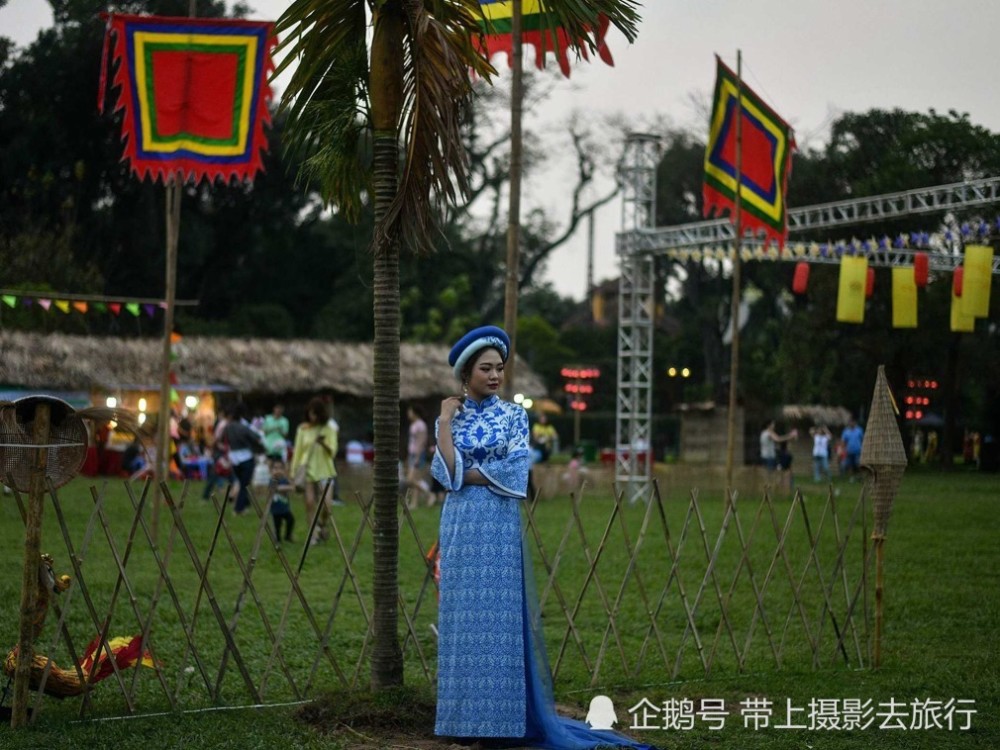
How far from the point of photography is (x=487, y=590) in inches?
189

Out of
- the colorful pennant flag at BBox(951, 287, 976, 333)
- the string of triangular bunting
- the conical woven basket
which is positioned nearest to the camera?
the conical woven basket

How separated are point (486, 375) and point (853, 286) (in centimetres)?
1450

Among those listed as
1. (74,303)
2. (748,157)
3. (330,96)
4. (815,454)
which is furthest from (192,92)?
(815,454)

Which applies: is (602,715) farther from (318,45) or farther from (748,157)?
(748,157)

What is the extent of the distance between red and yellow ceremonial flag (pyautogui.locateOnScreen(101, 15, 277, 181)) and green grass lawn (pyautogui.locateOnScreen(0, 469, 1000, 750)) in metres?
3.32

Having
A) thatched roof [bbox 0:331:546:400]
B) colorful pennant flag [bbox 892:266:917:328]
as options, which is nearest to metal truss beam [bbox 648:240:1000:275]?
colorful pennant flag [bbox 892:266:917:328]

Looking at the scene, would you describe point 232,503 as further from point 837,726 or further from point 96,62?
point 96,62

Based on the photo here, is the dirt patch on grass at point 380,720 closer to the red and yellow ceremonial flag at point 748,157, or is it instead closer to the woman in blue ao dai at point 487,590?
the woman in blue ao dai at point 487,590

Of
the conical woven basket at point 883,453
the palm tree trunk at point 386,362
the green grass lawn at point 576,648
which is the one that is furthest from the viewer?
the conical woven basket at point 883,453

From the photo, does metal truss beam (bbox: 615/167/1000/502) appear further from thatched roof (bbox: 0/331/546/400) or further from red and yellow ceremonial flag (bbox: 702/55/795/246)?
thatched roof (bbox: 0/331/546/400)

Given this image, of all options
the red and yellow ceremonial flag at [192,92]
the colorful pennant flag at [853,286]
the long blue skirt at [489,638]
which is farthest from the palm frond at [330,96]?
the colorful pennant flag at [853,286]

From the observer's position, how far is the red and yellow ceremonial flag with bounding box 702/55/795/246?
14.3 metres

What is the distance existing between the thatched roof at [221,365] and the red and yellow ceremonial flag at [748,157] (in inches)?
407

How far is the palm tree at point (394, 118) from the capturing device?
522 cm
